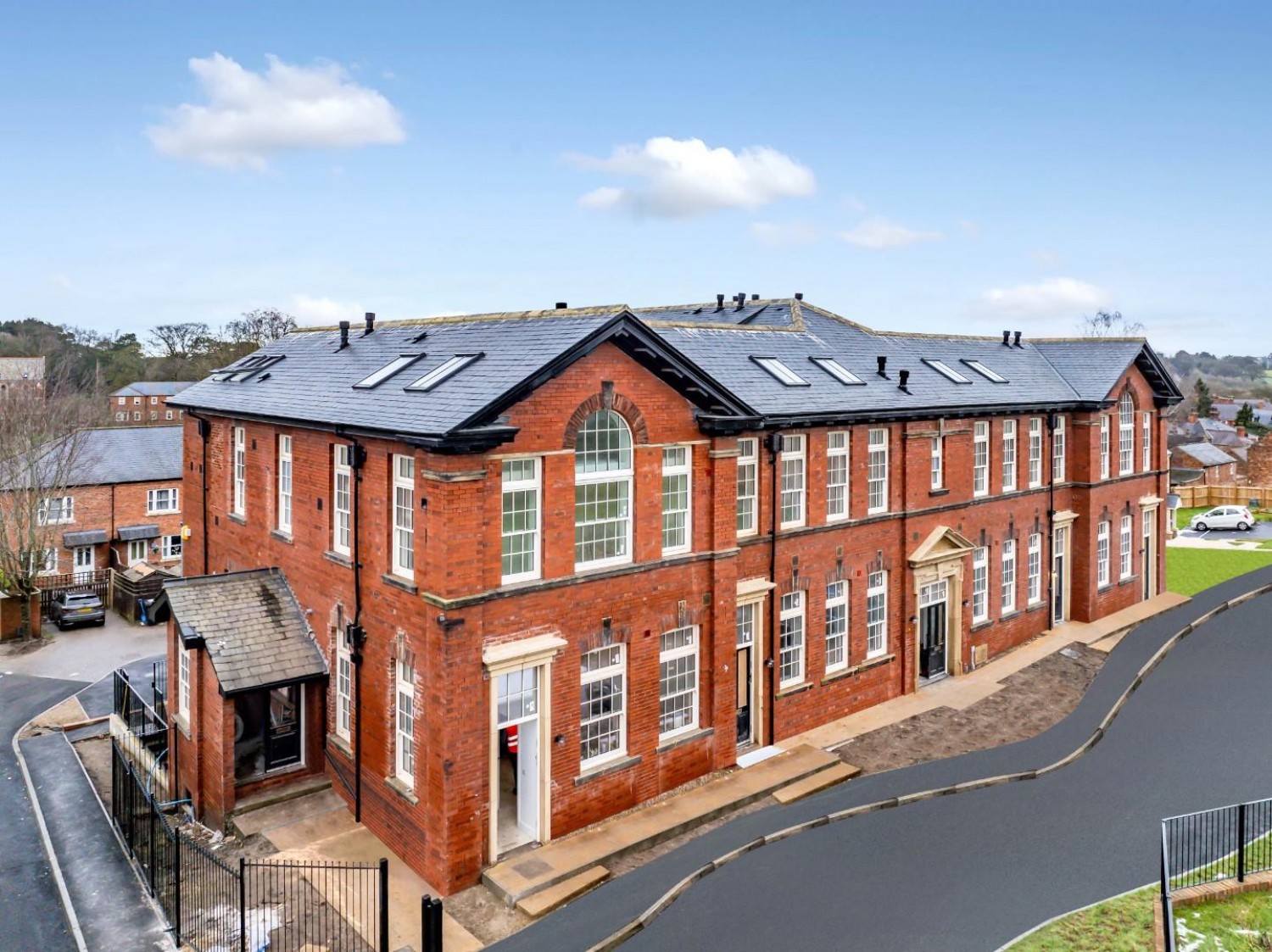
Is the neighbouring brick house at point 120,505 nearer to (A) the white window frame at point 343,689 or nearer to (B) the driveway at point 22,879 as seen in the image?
(B) the driveway at point 22,879

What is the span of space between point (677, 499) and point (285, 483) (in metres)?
8.32

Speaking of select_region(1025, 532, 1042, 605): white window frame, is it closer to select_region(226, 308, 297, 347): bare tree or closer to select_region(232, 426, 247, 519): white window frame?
select_region(232, 426, 247, 519): white window frame

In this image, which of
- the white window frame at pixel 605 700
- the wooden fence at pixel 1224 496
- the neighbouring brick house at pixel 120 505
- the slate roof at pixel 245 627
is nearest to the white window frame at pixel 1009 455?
the white window frame at pixel 605 700

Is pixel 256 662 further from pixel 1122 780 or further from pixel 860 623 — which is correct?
pixel 1122 780

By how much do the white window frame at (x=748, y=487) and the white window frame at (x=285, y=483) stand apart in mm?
9312

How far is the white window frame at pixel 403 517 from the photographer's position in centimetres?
1455

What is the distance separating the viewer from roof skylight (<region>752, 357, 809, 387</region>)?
21062 mm

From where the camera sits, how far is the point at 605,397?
611 inches

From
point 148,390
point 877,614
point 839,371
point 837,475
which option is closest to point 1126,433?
point 839,371

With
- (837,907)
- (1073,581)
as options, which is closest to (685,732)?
(837,907)

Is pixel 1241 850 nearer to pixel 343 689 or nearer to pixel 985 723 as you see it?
pixel 985 723

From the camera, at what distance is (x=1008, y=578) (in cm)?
2686

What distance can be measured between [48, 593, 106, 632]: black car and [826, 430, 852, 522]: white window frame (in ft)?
85.1

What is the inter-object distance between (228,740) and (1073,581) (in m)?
25.5
